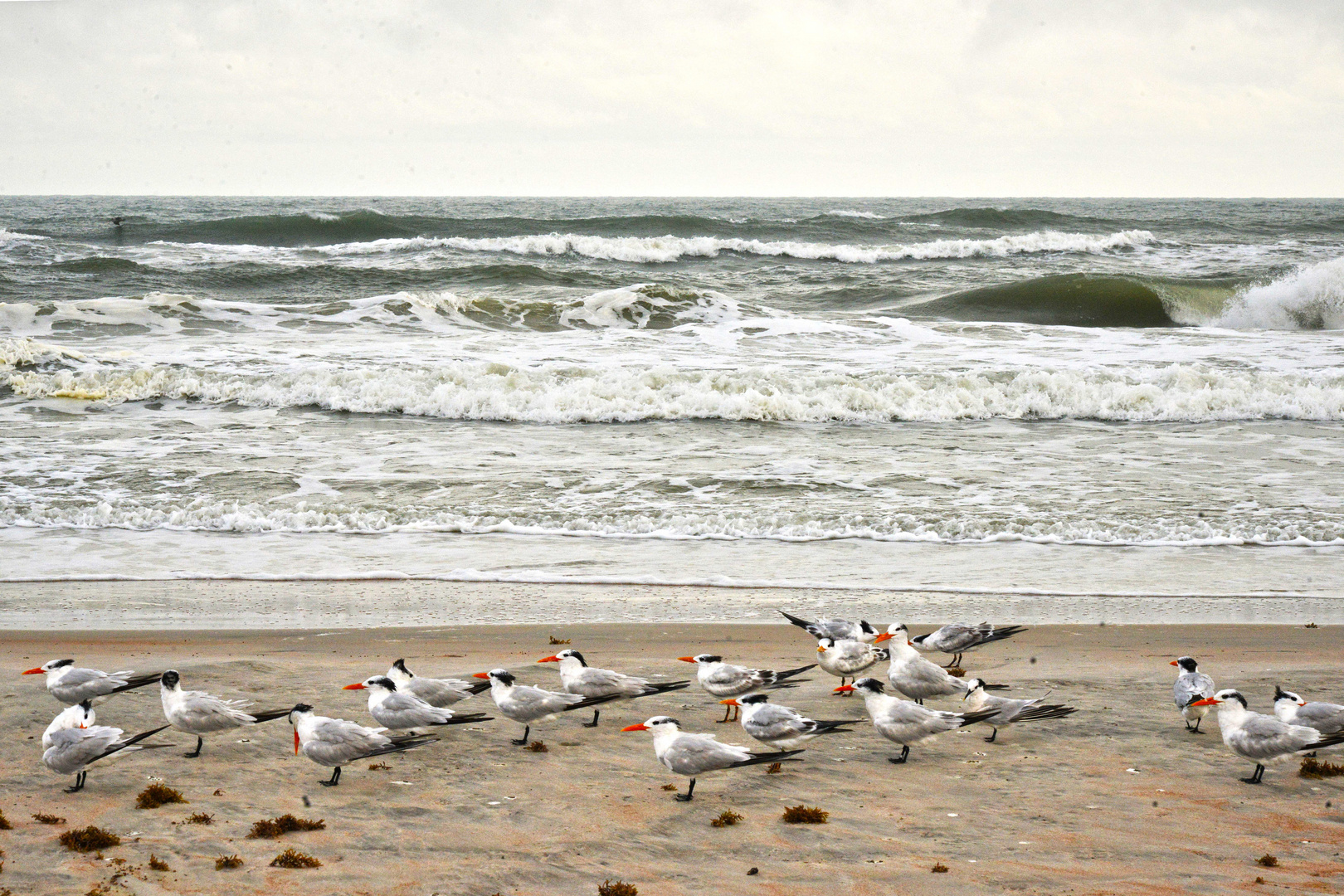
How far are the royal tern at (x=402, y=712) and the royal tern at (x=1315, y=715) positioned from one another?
3475 millimetres

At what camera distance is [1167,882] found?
366 cm

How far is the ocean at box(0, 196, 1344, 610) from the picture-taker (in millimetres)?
8609

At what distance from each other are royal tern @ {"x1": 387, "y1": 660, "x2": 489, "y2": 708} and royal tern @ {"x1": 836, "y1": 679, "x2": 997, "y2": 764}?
6.06 ft

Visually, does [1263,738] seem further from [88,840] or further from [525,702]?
[88,840]

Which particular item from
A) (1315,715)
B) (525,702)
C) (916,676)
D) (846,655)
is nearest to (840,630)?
(846,655)

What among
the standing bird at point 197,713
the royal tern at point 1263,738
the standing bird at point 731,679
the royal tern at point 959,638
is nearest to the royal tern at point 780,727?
the standing bird at point 731,679

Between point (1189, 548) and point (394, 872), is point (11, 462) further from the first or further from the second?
point (1189, 548)

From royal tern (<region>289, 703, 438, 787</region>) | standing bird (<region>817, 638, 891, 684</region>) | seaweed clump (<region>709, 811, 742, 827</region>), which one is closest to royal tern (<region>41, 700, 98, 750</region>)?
royal tern (<region>289, 703, 438, 787</region>)

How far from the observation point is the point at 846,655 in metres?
5.71

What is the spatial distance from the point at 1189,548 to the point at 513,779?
632 cm

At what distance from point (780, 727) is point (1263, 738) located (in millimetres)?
1972

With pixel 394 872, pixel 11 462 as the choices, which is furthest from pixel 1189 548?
pixel 11 462

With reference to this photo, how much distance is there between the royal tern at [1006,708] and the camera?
16.4 feet

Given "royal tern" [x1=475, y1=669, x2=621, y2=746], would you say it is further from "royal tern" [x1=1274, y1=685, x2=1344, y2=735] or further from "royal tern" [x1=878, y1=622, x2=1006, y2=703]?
"royal tern" [x1=1274, y1=685, x2=1344, y2=735]
